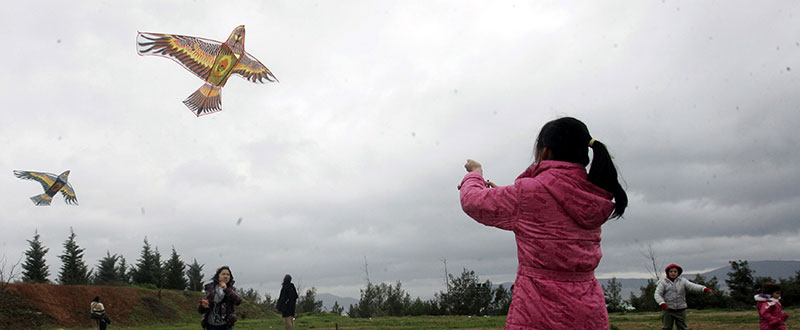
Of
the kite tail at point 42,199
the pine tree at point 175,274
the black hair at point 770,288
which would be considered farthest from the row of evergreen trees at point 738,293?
the pine tree at point 175,274

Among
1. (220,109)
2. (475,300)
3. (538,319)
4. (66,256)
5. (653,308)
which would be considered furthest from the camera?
(66,256)

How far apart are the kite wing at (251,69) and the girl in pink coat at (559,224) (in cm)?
837

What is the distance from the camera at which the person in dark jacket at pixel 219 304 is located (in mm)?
6680

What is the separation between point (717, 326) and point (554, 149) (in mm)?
16498

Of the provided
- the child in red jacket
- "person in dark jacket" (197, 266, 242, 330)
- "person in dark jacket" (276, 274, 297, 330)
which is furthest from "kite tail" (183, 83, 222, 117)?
the child in red jacket

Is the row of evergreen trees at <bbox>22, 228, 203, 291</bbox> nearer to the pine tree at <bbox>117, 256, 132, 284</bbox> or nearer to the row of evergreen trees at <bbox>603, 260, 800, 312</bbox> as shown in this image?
the pine tree at <bbox>117, 256, 132, 284</bbox>

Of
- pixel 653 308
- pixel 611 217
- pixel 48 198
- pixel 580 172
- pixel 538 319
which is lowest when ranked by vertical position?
pixel 653 308

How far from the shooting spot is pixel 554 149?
2.43 metres

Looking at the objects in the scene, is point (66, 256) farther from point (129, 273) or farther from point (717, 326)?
point (717, 326)

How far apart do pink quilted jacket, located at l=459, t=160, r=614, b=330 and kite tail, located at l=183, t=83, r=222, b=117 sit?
767 centimetres

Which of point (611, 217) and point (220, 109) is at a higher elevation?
point (220, 109)

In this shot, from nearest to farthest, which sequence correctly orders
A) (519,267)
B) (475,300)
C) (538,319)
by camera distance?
(538,319)
(519,267)
(475,300)

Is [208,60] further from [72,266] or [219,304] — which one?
[72,266]

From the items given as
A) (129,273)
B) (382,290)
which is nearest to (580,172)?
(382,290)
